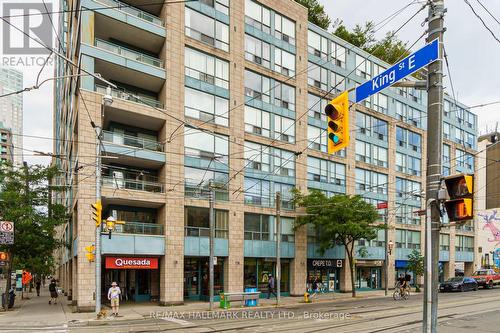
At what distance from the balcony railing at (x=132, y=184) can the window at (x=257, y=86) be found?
10.4 meters

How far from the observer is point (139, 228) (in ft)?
93.5

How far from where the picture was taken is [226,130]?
3303cm

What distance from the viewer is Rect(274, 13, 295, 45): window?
37.3 metres

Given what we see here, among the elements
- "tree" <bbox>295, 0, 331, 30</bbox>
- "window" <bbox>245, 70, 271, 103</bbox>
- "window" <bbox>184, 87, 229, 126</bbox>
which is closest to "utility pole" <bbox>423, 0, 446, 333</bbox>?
"window" <bbox>184, 87, 229, 126</bbox>

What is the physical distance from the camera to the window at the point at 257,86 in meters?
34.9

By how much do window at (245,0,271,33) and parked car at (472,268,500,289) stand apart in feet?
102

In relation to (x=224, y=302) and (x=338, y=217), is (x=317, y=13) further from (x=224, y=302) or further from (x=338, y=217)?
(x=224, y=302)

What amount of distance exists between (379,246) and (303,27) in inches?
888

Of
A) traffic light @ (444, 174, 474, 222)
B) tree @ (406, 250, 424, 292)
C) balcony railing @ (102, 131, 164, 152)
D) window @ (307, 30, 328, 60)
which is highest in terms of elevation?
window @ (307, 30, 328, 60)

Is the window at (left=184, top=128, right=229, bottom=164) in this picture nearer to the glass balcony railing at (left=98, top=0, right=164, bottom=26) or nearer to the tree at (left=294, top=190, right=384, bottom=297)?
the tree at (left=294, top=190, right=384, bottom=297)

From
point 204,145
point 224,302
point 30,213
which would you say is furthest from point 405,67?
point 30,213

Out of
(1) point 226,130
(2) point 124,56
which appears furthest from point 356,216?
(2) point 124,56

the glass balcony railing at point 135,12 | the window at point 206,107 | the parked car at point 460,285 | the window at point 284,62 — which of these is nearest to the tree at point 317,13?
the window at point 284,62

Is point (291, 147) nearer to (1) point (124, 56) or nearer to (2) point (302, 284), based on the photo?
(2) point (302, 284)
